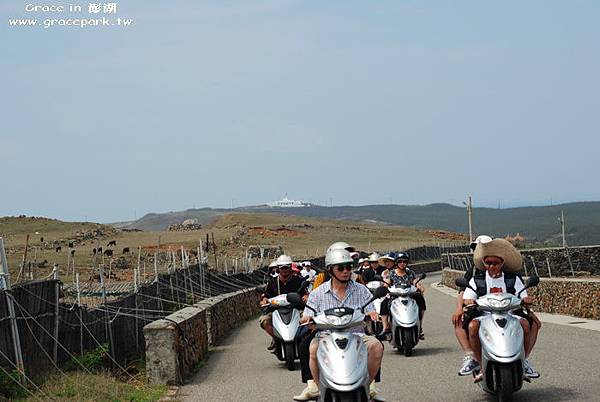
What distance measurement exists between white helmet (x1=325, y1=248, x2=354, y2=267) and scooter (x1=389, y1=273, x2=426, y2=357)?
7035mm

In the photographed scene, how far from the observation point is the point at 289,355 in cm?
1714

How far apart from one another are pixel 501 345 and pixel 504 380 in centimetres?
35

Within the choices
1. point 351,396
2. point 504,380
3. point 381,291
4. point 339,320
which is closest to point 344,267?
point 381,291

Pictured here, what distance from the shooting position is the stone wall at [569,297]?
79.5ft

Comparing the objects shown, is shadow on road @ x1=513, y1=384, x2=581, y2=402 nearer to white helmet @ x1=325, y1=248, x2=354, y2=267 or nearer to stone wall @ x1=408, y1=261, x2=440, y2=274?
white helmet @ x1=325, y1=248, x2=354, y2=267

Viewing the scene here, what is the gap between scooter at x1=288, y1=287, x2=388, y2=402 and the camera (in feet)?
32.6

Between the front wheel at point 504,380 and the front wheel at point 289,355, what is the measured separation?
5888 mm

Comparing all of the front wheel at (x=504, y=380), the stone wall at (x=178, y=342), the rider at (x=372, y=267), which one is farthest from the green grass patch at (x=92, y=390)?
the rider at (x=372, y=267)

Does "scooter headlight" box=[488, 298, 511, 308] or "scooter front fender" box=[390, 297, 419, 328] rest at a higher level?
"scooter headlight" box=[488, 298, 511, 308]

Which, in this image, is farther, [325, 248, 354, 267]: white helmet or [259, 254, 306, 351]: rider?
[259, 254, 306, 351]: rider

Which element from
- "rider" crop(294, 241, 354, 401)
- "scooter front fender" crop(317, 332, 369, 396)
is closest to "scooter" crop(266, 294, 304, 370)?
"rider" crop(294, 241, 354, 401)

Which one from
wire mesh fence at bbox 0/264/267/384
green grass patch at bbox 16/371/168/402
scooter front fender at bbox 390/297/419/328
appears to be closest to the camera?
green grass patch at bbox 16/371/168/402

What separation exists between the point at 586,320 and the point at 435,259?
64.5 m

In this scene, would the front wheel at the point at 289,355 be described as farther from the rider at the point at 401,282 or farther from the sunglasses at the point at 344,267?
the sunglasses at the point at 344,267
